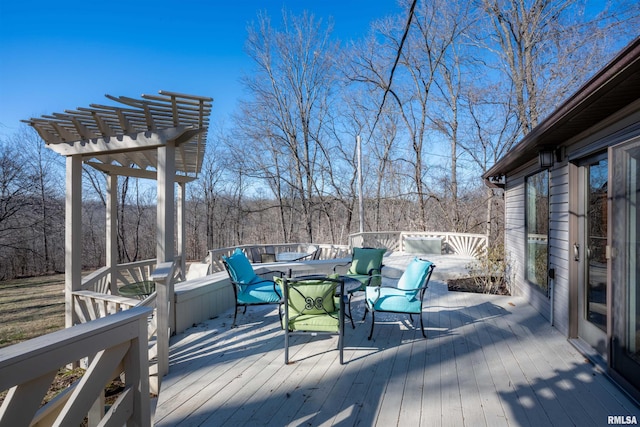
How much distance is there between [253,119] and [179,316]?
12750mm

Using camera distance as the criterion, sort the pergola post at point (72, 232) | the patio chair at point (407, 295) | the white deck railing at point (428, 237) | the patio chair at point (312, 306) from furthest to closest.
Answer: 1. the white deck railing at point (428, 237)
2. the pergola post at point (72, 232)
3. the patio chair at point (407, 295)
4. the patio chair at point (312, 306)

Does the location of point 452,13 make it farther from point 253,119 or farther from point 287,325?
point 287,325

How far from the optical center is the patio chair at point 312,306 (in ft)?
10.4

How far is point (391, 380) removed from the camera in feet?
8.96

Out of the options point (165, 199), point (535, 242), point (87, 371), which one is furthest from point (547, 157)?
point (87, 371)

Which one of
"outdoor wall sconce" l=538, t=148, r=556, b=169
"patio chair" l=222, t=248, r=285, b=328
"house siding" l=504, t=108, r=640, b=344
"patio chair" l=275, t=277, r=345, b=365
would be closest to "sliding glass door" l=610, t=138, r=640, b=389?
"house siding" l=504, t=108, r=640, b=344

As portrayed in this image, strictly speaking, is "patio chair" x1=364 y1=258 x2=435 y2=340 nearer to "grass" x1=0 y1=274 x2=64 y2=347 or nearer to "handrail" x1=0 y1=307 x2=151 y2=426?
"handrail" x1=0 y1=307 x2=151 y2=426

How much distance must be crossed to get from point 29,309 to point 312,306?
9658 millimetres

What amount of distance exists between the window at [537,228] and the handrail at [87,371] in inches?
184

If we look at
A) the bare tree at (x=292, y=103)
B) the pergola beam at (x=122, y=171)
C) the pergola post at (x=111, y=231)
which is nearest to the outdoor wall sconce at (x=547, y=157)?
the pergola beam at (x=122, y=171)

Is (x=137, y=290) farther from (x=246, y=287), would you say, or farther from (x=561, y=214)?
(x=561, y=214)

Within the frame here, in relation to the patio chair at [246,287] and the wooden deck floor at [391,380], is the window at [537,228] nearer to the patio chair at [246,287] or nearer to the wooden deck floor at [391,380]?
the wooden deck floor at [391,380]

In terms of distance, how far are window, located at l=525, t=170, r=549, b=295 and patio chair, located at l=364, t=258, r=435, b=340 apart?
1.85m

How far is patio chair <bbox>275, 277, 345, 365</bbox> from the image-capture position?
3178 millimetres
